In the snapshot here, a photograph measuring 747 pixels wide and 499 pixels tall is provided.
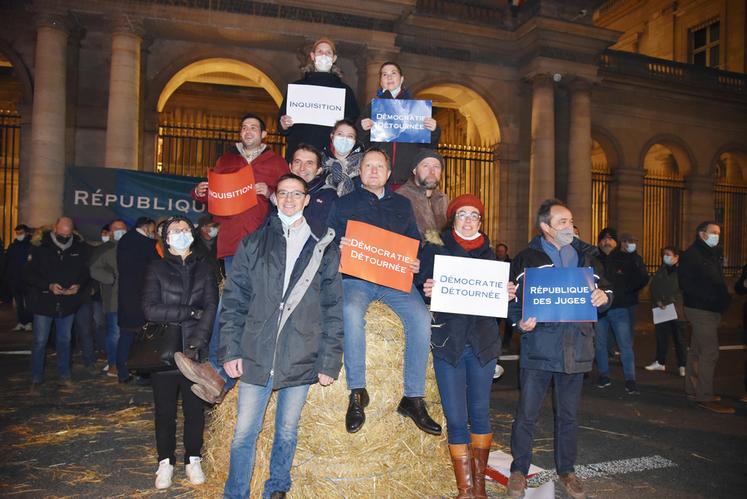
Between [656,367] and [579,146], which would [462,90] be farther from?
[656,367]

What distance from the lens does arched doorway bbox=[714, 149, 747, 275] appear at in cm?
2414

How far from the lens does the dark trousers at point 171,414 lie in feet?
15.1

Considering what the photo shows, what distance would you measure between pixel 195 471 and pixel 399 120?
385cm

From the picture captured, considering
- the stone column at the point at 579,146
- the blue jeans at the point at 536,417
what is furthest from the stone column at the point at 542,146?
the blue jeans at the point at 536,417

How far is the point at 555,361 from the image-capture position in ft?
14.4

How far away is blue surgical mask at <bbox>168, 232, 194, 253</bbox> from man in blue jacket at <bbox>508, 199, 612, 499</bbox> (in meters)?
2.80

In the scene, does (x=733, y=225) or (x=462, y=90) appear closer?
(x=462, y=90)

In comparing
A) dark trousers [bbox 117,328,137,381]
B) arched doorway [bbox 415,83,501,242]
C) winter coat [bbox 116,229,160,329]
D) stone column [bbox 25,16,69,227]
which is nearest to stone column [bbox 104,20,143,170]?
stone column [bbox 25,16,69,227]

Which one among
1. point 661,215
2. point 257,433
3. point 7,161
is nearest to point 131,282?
point 257,433

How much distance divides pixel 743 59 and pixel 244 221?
30.7 metres

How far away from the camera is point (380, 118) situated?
5.80 metres

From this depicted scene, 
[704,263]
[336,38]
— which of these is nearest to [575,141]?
[336,38]

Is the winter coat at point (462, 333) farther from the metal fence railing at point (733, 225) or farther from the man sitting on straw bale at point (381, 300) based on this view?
the metal fence railing at point (733, 225)

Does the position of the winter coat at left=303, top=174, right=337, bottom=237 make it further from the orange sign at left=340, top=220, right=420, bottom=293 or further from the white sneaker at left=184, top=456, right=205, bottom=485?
the white sneaker at left=184, top=456, right=205, bottom=485
